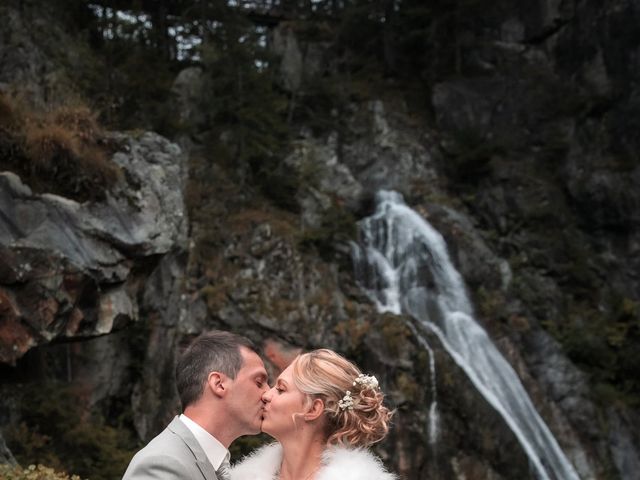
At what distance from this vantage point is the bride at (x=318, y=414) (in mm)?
3146

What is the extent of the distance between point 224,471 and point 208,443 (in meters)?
0.27

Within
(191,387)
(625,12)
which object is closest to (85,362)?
(191,387)

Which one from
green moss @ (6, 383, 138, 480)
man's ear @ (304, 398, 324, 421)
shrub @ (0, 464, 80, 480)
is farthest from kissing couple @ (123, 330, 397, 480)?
green moss @ (6, 383, 138, 480)

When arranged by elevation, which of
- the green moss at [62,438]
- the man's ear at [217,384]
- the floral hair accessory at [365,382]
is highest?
the man's ear at [217,384]

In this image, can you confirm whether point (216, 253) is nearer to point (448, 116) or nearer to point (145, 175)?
point (145, 175)

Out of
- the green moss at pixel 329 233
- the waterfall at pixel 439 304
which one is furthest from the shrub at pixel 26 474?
the green moss at pixel 329 233

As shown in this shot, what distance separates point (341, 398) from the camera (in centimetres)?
316

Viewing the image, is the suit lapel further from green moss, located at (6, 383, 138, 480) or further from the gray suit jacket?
green moss, located at (6, 383, 138, 480)

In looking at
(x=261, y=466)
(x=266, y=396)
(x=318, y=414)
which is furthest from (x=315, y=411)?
(x=261, y=466)

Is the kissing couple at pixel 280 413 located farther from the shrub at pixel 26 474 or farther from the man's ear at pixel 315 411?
the shrub at pixel 26 474

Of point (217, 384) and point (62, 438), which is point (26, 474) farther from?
point (62, 438)

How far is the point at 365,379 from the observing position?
3.23m

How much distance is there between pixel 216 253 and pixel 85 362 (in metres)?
3.95

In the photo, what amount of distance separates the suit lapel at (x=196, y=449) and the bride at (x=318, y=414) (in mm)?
399
